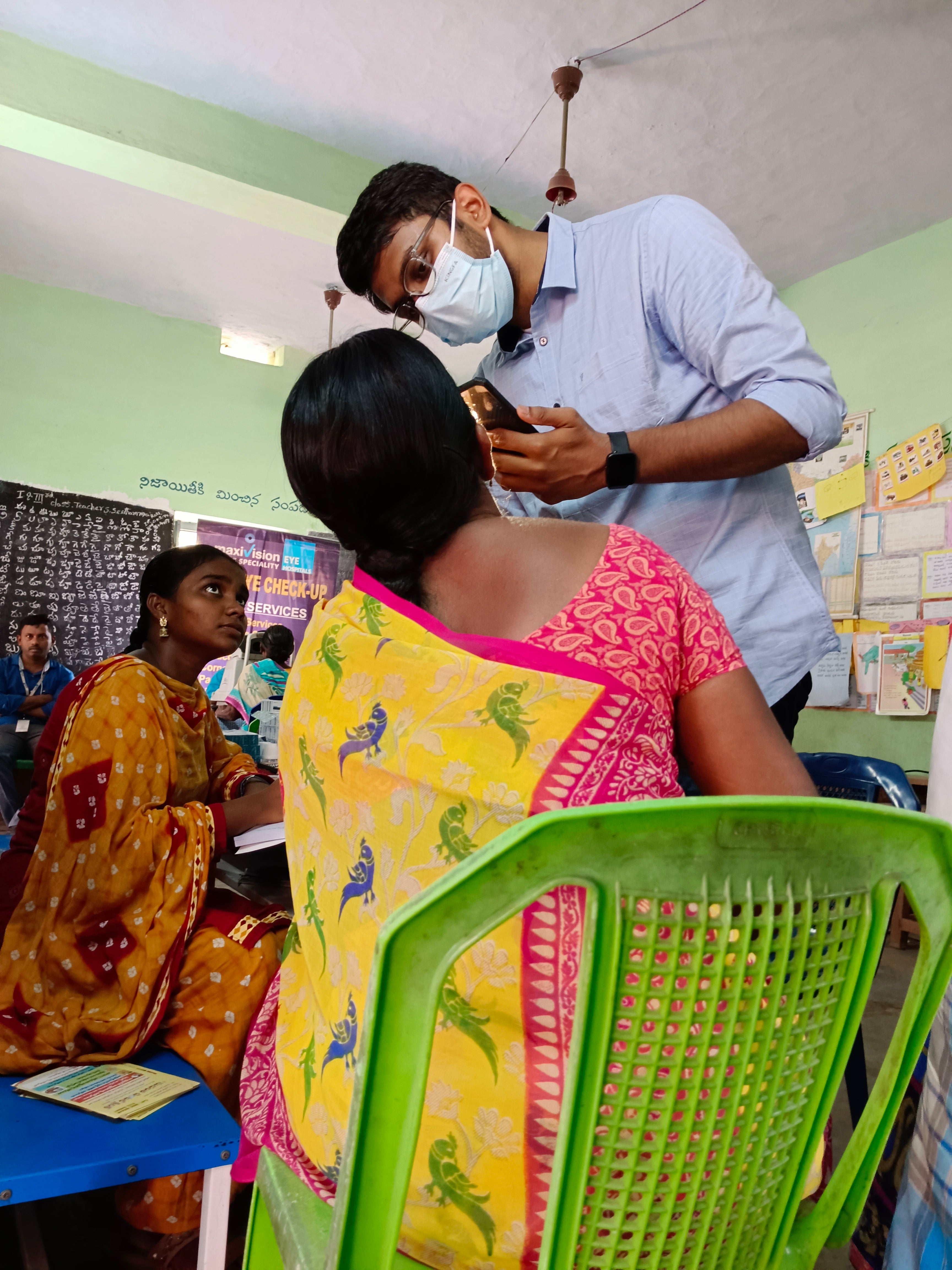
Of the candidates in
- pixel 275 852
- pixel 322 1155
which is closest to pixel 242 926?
pixel 275 852

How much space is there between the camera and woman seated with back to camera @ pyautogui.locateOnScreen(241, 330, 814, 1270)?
0.60m

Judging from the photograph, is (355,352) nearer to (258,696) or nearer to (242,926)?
(242,926)

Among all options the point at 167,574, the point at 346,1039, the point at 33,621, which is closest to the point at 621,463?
the point at 346,1039

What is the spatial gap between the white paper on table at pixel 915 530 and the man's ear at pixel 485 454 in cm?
321

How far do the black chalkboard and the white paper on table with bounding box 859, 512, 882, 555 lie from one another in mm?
3640

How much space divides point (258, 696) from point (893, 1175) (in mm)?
3977

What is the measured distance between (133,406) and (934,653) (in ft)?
13.8

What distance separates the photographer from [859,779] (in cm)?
148

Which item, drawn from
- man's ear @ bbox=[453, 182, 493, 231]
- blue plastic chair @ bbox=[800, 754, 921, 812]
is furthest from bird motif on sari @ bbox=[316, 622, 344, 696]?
blue plastic chair @ bbox=[800, 754, 921, 812]

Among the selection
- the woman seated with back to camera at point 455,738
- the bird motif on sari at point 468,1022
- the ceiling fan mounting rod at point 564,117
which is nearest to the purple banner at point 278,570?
the ceiling fan mounting rod at point 564,117

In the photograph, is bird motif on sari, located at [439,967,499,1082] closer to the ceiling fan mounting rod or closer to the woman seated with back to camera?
the woman seated with back to camera

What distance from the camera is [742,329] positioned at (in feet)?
3.50

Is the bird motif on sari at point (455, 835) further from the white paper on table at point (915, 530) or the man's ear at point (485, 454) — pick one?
the white paper on table at point (915, 530)

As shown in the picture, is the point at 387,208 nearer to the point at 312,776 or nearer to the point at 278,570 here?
the point at 312,776
